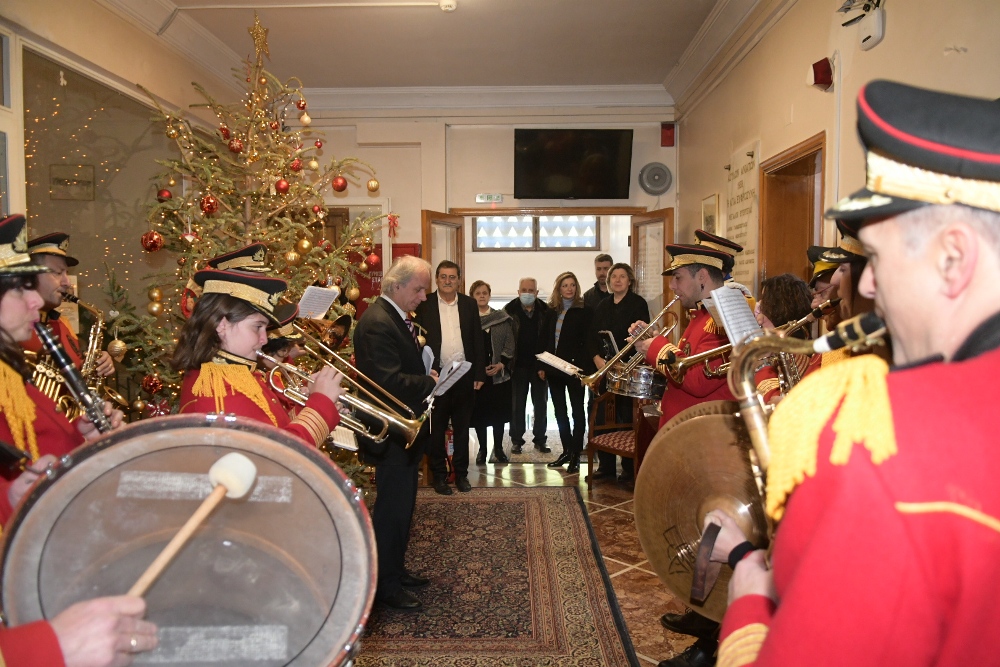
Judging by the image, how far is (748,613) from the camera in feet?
3.09

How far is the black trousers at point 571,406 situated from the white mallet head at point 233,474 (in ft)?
16.5

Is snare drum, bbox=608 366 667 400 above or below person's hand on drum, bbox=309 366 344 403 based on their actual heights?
below

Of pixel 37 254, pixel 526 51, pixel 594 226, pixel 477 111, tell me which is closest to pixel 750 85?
pixel 526 51

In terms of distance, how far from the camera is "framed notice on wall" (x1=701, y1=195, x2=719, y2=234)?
637 centimetres

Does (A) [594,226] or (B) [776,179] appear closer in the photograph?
(B) [776,179]

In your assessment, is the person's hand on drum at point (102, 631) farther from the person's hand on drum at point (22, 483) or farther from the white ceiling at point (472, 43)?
the white ceiling at point (472, 43)

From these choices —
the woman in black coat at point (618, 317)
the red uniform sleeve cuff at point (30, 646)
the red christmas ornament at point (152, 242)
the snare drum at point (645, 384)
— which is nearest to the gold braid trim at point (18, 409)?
the red uniform sleeve cuff at point (30, 646)

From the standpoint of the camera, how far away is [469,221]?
40.9 feet

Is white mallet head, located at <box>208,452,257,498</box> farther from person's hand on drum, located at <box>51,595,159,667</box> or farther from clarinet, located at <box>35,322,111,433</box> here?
clarinet, located at <box>35,322,111,433</box>

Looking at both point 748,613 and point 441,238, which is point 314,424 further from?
point 441,238

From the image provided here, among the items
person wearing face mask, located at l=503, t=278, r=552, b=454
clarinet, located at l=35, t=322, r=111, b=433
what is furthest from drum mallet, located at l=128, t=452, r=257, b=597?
person wearing face mask, located at l=503, t=278, r=552, b=454

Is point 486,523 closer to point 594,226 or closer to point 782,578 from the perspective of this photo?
point 782,578

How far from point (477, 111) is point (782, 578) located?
7.93 m

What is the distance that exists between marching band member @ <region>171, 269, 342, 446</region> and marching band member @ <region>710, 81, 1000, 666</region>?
5.40 feet
